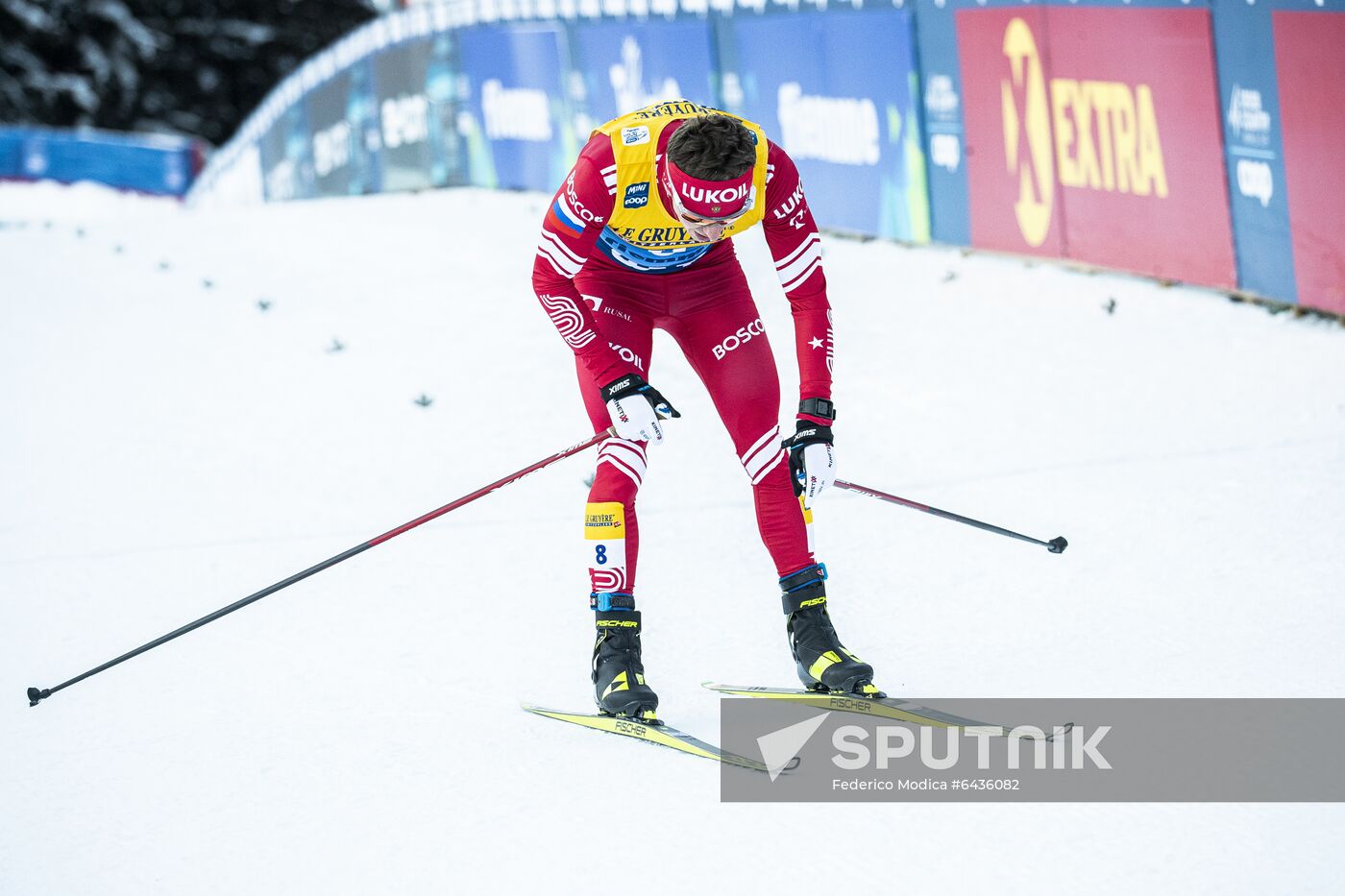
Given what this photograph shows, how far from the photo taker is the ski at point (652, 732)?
4.07 m

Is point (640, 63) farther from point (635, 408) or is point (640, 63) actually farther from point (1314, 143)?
point (635, 408)

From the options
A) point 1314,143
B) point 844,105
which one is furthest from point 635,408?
point 844,105

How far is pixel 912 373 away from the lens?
7.79 metres

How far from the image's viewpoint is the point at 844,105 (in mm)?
10852

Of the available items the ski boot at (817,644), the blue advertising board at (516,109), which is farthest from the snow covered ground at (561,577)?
the blue advertising board at (516,109)

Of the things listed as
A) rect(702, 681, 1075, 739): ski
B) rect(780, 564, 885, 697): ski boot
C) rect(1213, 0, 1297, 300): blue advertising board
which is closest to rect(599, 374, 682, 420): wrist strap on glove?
rect(780, 564, 885, 697): ski boot

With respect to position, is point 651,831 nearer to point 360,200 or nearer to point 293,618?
point 293,618

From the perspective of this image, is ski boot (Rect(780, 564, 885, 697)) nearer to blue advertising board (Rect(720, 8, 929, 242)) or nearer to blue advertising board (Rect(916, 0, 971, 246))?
blue advertising board (Rect(916, 0, 971, 246))

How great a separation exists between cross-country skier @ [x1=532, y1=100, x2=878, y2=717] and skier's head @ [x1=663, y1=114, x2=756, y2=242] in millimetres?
37

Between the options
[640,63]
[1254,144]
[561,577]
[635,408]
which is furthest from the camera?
[640,63]

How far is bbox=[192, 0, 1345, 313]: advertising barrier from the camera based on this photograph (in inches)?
306

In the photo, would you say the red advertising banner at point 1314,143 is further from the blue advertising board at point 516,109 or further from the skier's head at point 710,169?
the blue advertising board at point 516,109

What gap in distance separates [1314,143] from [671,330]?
4.43 m

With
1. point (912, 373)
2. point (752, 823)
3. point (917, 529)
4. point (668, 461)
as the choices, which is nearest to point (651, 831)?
point (752, 823)
